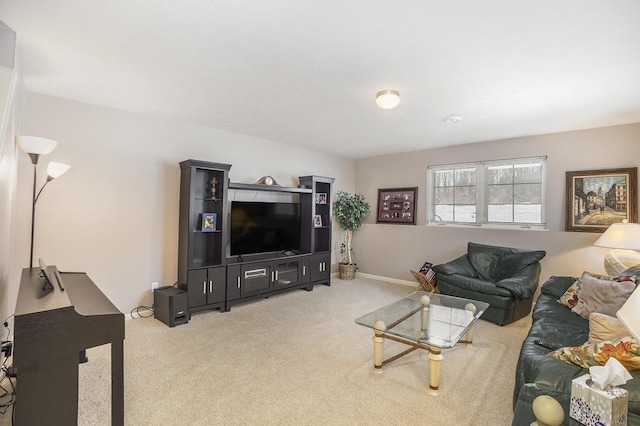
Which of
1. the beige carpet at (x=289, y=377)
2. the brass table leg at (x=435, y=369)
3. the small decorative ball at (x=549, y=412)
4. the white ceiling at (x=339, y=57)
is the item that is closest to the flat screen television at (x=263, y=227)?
the beige carpet at (x=289, y=377)

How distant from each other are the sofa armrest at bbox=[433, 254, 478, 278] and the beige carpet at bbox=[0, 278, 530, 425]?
0.82 meters

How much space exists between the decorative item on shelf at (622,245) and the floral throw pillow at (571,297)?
0.68m

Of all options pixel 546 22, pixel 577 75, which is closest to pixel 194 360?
pixel 546 22

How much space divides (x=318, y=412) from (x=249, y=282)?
2454mm

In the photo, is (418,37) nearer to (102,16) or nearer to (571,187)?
(102,16)

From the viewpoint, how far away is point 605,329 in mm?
1836

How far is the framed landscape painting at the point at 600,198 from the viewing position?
3.78 m

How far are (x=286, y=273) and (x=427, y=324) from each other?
244cm

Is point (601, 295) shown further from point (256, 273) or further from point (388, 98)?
point (256, 273)

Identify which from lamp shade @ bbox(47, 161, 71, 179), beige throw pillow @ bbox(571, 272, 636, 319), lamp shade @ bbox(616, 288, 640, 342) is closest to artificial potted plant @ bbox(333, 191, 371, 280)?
beige throw pillow @ bbox(571, 272, 636, 319)

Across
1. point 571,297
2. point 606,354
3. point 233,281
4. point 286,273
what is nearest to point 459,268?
point 571,297

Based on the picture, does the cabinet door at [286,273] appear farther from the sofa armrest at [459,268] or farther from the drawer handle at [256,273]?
the sofa armrest at [459,268]

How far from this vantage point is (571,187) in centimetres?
415

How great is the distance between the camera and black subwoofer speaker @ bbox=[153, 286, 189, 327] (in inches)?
135
